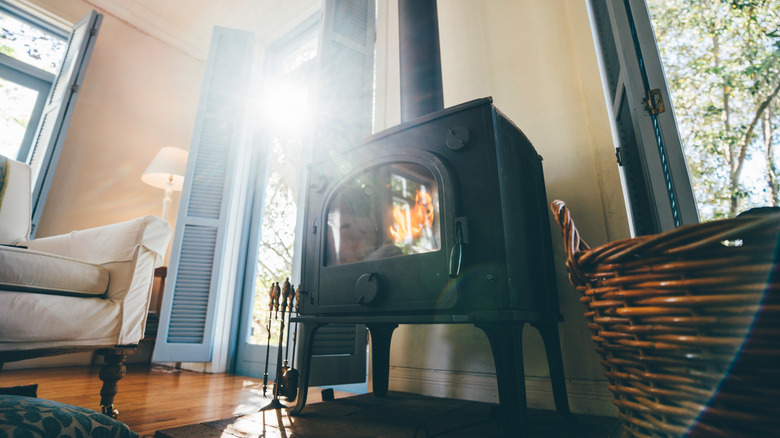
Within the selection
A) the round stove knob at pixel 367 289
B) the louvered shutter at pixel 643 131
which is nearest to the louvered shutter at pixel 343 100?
the round stove knob at pixel 367 289

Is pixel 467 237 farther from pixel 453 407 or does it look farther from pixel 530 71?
pixel 530 71

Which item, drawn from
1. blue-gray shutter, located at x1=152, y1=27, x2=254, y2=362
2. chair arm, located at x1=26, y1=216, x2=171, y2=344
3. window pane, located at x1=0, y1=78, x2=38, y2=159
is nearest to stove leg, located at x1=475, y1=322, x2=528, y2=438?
chair arm, located at x1=26, y1=216, x2=171, y2=344

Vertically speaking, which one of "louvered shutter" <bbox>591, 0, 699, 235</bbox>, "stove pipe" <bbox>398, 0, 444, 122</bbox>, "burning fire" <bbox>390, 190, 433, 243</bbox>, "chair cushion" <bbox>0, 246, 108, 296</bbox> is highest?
"stove pipe" <bbox>398, 0, 444, 122</bbox>

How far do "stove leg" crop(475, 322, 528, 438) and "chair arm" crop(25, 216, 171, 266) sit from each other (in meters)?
1.16

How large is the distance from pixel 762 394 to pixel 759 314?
9cm

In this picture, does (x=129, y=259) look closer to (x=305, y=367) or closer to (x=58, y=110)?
(x=305, y=367)

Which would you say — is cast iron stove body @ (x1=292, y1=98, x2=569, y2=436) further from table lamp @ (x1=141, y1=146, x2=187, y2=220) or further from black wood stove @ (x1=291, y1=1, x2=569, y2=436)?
table lamp @ (x1=141, y1=146, x2=187, y2=220)

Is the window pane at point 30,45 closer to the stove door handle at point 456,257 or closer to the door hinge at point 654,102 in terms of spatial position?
the stove door handle at point 456,257

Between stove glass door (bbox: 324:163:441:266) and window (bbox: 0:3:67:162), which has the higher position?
window (bbox: 0:3:67:162)

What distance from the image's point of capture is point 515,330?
0.81 metres

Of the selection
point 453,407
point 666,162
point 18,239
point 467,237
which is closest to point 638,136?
point 666,162

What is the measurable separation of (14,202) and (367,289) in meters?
1.71

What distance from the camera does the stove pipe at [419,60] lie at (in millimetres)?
1328

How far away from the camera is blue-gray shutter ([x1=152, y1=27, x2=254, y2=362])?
2326 millimetres
